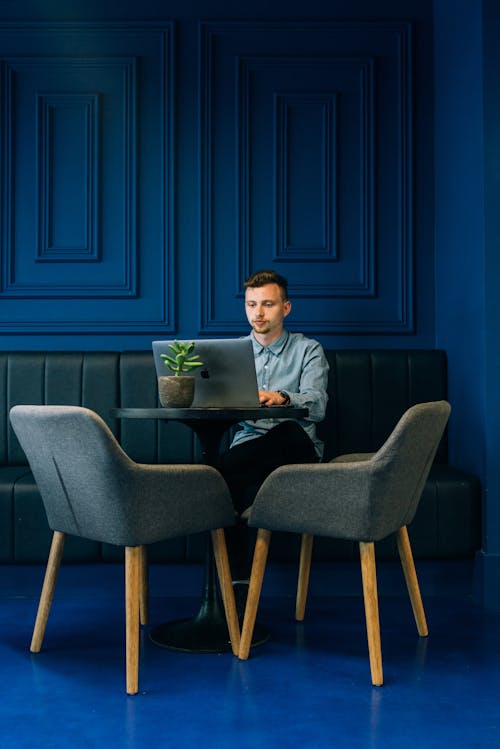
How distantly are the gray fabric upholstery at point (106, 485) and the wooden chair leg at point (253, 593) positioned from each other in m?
0.15

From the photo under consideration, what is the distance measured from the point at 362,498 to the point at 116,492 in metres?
0.67

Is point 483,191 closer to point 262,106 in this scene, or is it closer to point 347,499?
point 262,106

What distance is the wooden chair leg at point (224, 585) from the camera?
2.42 meters

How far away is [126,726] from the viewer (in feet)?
6.34

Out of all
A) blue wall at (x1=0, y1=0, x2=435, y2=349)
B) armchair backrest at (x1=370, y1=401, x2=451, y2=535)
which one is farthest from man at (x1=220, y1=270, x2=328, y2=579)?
blue wall at (x1=0, y1=0, x2=435, y2=349)

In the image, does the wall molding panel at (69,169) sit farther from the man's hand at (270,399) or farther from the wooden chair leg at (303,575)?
the wooden chair leg at (303,575)

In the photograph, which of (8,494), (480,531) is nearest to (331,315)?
(480,531)

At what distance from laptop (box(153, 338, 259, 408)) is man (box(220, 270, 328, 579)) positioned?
15 centimetres

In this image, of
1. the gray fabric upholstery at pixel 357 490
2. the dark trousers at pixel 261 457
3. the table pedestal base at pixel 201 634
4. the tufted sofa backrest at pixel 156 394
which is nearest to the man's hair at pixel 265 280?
the tufted sofa backrest at pixel 156 394

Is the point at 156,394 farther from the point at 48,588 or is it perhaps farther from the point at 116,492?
the point at 116,492

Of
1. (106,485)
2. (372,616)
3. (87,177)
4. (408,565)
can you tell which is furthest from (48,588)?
(87,177)

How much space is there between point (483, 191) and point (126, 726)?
228cm

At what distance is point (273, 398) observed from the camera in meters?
2.63

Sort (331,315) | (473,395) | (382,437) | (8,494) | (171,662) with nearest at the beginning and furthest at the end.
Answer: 1. (171,662)
2. (8,494)
3. (473,395)
4. (382,437)
5. (331,315)
